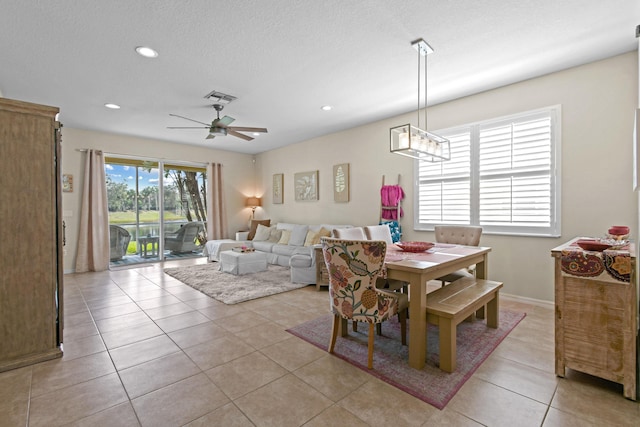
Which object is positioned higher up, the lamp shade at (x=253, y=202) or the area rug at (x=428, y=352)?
the lamp shade at (x=253, y=202)

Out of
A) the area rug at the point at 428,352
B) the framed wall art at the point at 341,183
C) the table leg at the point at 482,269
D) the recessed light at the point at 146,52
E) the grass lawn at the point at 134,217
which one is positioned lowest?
the area rug at the point at 428,352

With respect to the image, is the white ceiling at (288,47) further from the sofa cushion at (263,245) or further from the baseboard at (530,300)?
the sofa cushion at (263,245)

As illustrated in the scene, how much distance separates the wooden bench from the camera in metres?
2.05

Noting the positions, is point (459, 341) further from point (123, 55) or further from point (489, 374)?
point (123, 55)

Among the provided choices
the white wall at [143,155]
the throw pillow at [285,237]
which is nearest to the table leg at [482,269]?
the throw pillow at [285,237]

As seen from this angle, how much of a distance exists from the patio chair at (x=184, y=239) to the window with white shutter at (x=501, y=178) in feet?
18.0

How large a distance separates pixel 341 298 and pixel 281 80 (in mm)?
2664

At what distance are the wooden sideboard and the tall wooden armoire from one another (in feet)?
12.3

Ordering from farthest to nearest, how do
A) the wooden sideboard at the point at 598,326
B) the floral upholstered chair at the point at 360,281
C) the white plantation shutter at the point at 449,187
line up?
the white plantation shutter at the point at 449,187, the floral upholstered chair at the point at 360,281, the wooden sideboard at the point at 598,326

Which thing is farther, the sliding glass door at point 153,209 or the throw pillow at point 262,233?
the throw pillow at point 262,233

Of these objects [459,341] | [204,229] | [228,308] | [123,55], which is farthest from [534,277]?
[204,229]

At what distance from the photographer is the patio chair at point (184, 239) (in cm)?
683

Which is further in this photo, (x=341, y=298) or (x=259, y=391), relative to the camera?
(x=341, y=298)

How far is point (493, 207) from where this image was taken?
12.5ft
